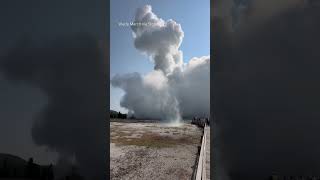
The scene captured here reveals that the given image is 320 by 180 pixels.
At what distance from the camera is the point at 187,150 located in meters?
7.96

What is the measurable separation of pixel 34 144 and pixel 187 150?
10.8 ft

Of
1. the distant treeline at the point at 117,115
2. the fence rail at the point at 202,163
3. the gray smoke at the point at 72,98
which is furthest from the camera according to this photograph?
the distant treeline at the point at 117,115

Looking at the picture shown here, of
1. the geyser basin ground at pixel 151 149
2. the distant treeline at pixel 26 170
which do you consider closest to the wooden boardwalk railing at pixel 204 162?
the geyser basin ground at pixel 151 149

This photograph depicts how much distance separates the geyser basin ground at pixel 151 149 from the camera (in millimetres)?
7773

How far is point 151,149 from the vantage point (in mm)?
8250

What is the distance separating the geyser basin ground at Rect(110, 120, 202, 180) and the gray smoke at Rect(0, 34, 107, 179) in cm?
118

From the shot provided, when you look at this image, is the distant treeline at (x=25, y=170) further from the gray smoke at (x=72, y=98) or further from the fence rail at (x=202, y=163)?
the fence rail at (x=202, y=163)

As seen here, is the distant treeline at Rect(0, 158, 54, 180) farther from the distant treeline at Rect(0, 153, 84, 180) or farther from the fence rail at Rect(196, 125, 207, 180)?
the fence rail at Rect(196, 125, 207, 180)

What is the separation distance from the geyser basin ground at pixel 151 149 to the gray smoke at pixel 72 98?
3.88 ft

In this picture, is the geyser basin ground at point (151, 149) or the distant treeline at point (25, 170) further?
the geyser basin ground at point (151, 149)

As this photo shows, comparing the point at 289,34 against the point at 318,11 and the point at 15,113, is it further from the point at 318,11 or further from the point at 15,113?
the point at 15,113

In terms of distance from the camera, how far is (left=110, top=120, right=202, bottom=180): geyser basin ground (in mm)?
7773

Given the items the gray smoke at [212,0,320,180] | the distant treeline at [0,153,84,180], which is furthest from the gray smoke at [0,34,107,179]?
the gray smoke at [212,0,320,180]

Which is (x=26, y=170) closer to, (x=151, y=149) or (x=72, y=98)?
(x=72, y=98)
